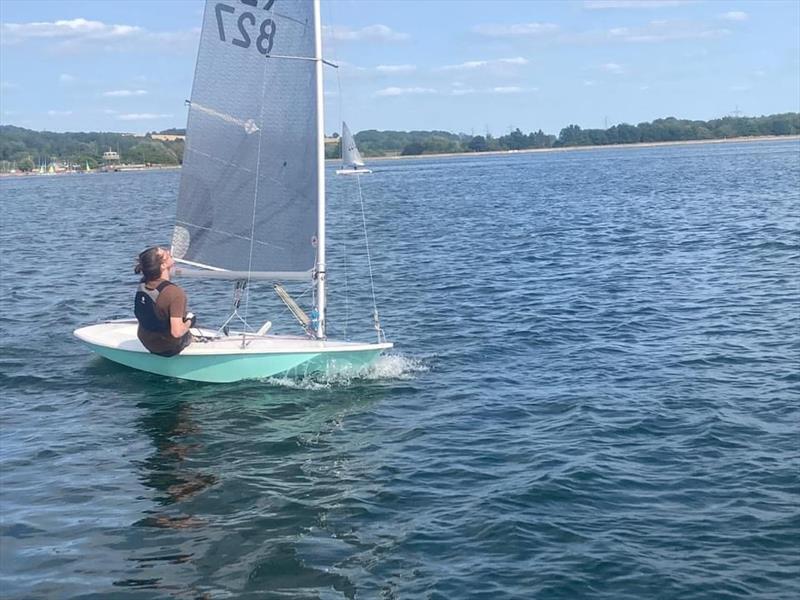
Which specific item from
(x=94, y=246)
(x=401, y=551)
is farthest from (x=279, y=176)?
(x=94, y=246)

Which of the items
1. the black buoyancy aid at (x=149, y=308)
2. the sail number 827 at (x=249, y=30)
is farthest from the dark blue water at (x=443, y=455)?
the sail number 827 at (x=249, y=30)

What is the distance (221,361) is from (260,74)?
465cm

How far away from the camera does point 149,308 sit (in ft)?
45.5

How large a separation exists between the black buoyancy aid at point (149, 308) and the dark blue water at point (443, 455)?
125 centimetres

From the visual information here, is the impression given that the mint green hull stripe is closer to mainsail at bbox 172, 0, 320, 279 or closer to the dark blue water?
the dark blue water

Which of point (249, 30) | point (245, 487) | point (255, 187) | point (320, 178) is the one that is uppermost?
point (249, 30)

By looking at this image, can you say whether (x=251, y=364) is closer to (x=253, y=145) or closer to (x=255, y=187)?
(x=255, y=187)

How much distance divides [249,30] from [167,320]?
479 cm

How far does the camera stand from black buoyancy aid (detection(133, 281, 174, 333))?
45.2 feet

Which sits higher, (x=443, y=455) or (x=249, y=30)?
(x=249, y=30)

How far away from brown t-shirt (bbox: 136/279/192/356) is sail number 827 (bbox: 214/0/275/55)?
13.4ft

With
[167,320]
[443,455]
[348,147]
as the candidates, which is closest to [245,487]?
[443,455]

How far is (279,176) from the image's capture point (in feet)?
50.0

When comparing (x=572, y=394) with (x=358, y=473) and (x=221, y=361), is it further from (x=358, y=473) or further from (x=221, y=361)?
(x=221, y=361)
